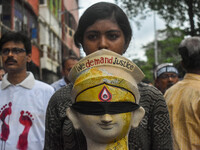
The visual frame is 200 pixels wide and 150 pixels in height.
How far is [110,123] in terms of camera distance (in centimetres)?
161

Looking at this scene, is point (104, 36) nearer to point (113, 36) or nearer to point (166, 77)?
point (113, 36)

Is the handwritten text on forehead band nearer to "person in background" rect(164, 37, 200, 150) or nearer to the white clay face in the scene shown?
the white clay face

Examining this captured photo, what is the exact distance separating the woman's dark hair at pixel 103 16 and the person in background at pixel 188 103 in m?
1.39

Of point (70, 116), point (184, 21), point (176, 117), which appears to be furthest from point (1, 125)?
point (184, 21)

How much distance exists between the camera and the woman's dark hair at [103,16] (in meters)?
1.96

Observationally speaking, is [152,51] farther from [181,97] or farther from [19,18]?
[181,97]

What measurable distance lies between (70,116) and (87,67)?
26 cm

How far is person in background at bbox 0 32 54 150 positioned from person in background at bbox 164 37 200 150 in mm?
1487

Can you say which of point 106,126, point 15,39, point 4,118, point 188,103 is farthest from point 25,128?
point 106,126

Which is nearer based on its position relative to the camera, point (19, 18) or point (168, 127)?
point (168, 127)

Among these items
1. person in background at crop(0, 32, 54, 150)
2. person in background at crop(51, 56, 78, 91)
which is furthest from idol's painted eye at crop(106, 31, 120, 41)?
→ person in background at crop(51, 56, 78, 91)

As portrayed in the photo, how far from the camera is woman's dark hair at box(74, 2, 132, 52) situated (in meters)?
1.96

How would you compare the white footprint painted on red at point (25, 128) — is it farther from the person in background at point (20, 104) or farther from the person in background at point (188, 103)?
the person in background at point (188, 103)

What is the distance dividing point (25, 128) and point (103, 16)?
2275 millimetres
